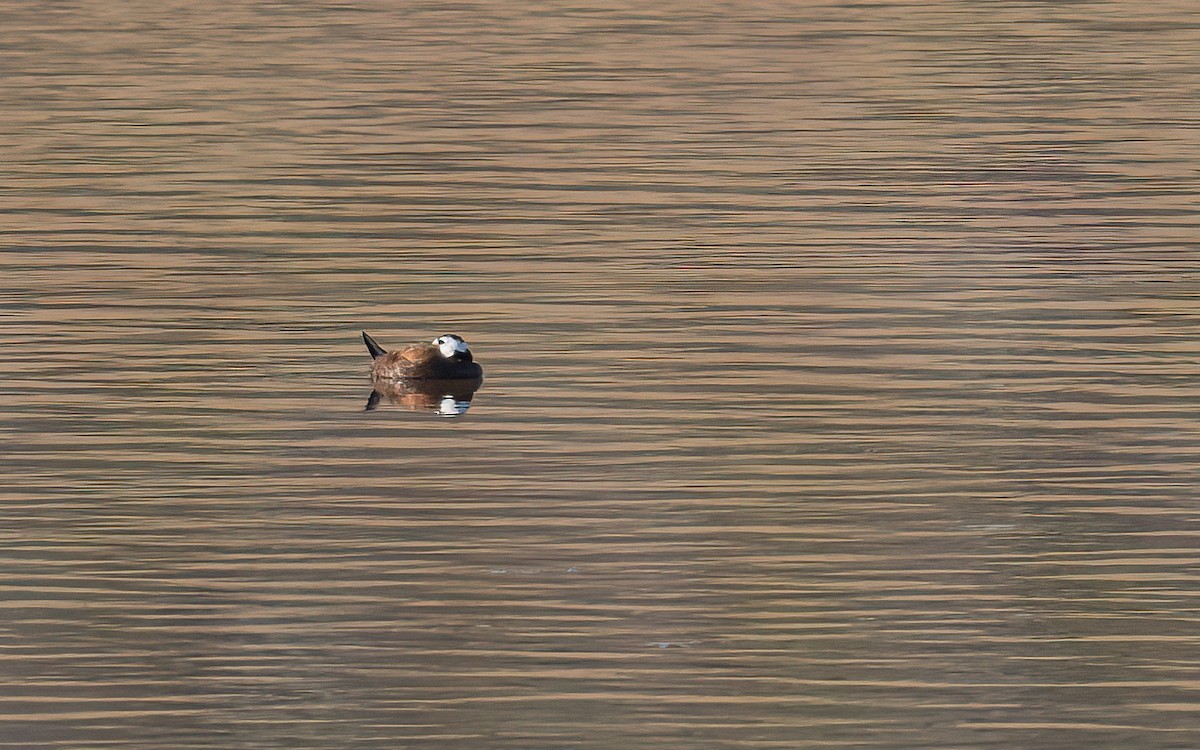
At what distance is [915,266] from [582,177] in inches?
254

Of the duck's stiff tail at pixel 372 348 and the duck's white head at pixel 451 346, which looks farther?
the duck's stiff tail at pixel 372 348

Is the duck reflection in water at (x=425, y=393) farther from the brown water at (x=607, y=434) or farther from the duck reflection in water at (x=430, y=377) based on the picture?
the brown water at (x=607, y=434)

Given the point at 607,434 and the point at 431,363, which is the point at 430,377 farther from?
the point at 607,434

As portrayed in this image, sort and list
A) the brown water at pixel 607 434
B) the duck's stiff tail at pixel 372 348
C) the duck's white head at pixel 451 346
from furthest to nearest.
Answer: the duck's stiff tail at pixel 372 348
the duck's white head at pixel 451 346
the brown water at pixel 607 434

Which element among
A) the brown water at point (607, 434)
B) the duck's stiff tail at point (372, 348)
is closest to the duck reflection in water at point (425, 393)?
the brown water at point (607, 434)

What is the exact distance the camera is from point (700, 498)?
47.8 feet

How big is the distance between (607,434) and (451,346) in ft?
5.92

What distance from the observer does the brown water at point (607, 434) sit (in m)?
11.4

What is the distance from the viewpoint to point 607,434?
1606 cm

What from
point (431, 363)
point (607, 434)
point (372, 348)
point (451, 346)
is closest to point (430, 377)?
point (431, 363)

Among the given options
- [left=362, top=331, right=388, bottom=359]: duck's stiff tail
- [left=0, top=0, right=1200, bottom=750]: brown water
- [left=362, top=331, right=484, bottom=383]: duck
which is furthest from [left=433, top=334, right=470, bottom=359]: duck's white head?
[left=362, top=331, right=388, bottom=359]: duck's stiff tail

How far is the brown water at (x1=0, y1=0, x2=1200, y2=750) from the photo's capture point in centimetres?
1142

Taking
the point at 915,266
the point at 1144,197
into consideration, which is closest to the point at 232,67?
the point at 1144,197

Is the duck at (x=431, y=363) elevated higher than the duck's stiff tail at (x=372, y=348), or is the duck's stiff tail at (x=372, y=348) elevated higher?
the duck's stiff tail at (x=372, y=348)
